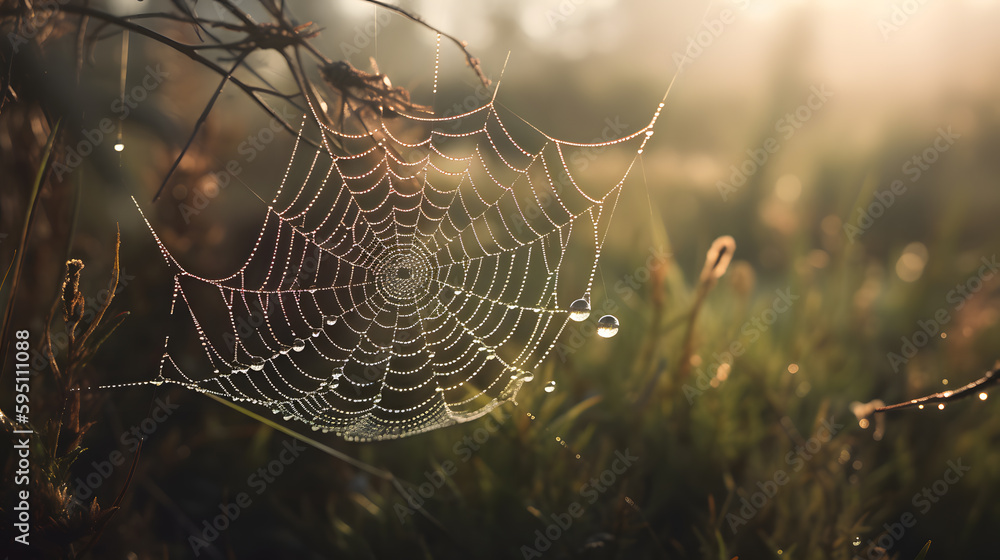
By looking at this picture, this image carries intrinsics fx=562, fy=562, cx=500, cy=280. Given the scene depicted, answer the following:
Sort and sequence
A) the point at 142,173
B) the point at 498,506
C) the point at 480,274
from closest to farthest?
the point at 498,506, the point at 480,274, the point at 142,173

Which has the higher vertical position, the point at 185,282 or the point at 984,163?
the point at 984,163

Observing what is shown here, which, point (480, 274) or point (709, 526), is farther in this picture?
point (480, 274)

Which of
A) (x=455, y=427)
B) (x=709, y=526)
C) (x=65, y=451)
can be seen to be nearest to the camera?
(x=65, y=451)

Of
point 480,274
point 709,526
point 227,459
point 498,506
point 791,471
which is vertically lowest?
point 227,459

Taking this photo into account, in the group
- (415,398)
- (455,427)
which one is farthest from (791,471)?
(415,398)

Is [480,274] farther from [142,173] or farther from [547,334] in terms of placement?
[142,173]

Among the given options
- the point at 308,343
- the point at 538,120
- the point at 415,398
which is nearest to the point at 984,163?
the point at 538,120

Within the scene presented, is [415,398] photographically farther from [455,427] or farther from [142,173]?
[142,173]
